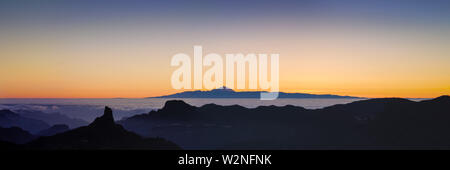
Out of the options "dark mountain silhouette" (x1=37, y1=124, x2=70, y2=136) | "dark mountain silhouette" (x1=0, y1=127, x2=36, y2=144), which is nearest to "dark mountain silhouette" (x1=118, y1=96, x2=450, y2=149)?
"dark mountain silhouette" (x1=0, y1=127, x2=36, y2=144)

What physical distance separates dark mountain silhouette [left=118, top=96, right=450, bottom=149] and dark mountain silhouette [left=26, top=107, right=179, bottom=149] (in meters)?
13.1

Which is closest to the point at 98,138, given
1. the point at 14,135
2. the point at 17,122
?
the point at 14,135

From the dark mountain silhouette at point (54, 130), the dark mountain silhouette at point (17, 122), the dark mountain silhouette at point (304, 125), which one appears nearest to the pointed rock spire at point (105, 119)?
the dark mountain silhouette at point (304, 125)

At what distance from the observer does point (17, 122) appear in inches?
3142

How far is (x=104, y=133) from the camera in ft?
182

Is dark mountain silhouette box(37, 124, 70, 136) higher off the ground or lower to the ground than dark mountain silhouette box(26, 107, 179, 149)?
lower

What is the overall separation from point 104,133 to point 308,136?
52186 millimetres

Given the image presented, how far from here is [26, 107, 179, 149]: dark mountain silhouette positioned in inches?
2050

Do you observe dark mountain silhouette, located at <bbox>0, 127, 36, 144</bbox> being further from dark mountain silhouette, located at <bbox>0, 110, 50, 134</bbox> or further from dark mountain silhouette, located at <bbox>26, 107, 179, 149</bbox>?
dark mountain silhouette, located at <bbox>26, 107, 179, 149</bbox>

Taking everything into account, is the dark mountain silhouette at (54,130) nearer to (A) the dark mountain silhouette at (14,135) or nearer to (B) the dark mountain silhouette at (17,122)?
(B) the dark mountain silhouette at (17,122)

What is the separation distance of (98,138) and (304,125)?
54.0 meters

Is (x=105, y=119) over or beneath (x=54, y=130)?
over

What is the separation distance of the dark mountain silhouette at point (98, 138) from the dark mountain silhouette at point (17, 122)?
30562 millimetres

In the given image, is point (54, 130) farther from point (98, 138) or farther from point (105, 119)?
point (105, 119)
